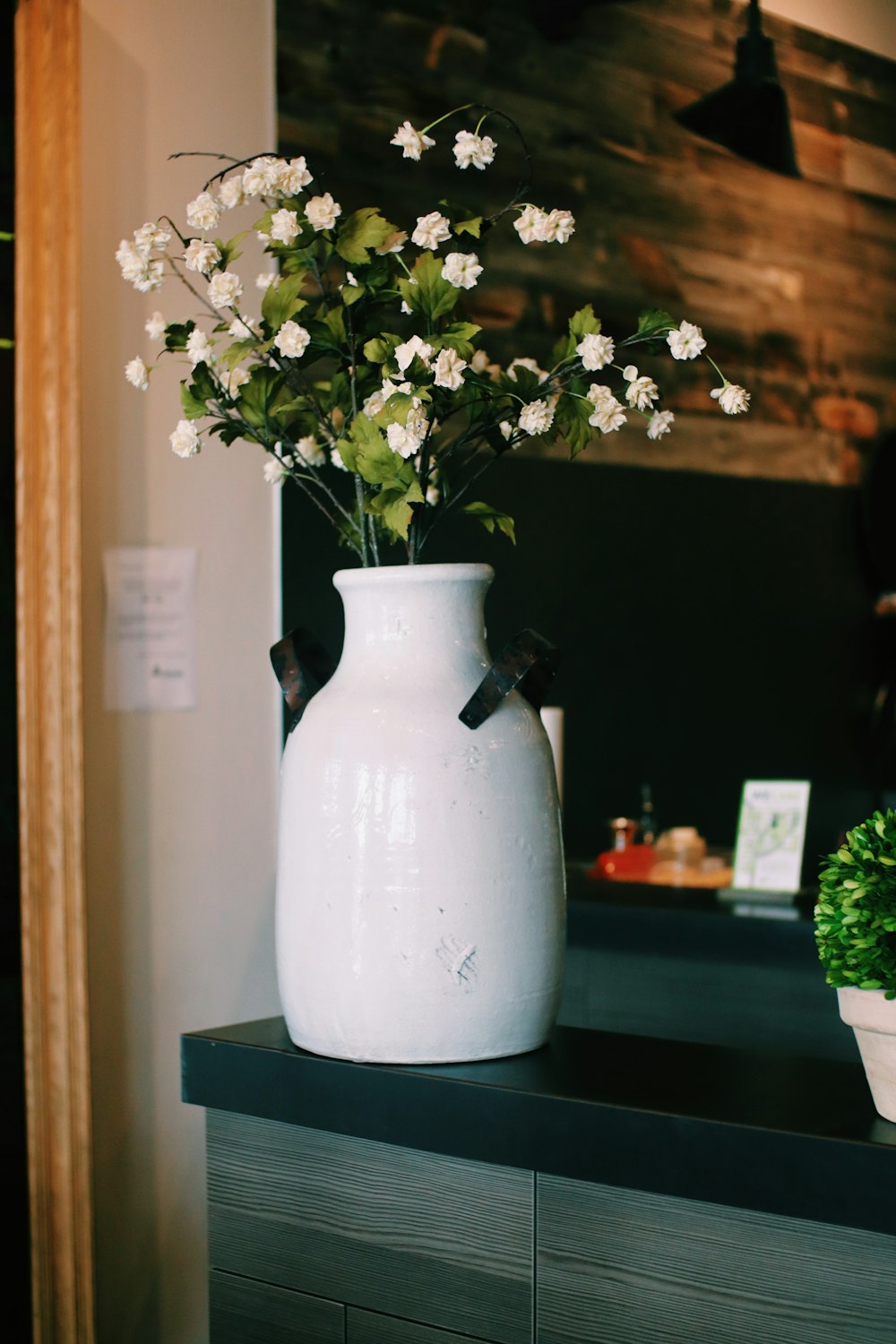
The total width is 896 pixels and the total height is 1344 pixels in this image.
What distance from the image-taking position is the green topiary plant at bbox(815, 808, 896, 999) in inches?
42.6

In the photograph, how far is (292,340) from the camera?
54.8 inches

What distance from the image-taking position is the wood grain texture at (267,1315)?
138cm

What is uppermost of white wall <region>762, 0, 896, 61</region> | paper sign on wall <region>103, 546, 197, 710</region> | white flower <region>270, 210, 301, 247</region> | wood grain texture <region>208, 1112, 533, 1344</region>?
white wall <region>762, 0, 896, 61</region>

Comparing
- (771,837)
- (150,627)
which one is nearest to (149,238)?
(150,627)

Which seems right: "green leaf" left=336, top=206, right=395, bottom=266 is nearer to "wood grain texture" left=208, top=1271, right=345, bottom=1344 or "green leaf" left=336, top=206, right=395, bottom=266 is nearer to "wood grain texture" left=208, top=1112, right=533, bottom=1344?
"wood grain texture" left=208, top=1112, right=533, bottom=1344

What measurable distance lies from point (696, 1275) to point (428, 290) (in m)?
0.90

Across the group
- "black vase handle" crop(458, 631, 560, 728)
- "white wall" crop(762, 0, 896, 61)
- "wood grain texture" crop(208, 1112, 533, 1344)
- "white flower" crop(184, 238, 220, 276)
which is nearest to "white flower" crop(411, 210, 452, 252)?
"white flower" crop(184, 238, 220, 276)

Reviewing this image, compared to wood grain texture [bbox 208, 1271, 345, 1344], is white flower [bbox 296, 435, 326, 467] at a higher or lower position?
higher

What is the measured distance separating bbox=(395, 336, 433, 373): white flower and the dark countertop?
2.11 feet

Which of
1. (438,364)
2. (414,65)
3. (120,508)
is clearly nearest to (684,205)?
(414,65)

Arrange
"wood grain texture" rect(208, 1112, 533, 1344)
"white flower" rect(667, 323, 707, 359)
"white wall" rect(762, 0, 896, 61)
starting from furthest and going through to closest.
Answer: "white wall" rect(762, 0, 896, 61) < "white flower" rect(667, 323, 707, 359) < "wood grain texture" rect(208, 1112, 533, 1344)

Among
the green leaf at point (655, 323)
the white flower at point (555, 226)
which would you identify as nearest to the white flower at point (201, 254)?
the white flower at point (555, 226)

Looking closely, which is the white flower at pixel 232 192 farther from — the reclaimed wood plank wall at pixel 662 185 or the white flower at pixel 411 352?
the reclaimed wood plank wall at pixel 662 185

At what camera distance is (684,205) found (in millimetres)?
4375
